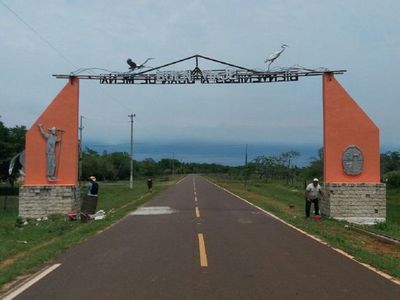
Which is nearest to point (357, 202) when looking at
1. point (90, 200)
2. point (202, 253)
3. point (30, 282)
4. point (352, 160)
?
point (352, 160)

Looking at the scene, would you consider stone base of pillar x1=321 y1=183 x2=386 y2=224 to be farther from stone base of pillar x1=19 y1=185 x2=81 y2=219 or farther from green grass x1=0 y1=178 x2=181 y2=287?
stone base of pillar x1=19 y1=185 x2=81 y2=219

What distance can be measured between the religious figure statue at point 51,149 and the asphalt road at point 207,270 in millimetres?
8691

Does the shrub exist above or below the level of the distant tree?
below

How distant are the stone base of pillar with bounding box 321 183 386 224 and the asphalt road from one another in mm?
7168

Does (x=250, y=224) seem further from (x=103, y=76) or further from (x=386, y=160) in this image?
(x=386, y=160)

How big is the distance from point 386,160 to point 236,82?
71.0m

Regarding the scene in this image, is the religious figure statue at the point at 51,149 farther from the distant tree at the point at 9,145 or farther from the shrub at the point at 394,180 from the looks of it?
the shrub at the point at 394,180

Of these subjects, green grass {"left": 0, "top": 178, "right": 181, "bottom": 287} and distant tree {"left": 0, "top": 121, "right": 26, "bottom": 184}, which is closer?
green grass {"left": 0, "top": 178, "right": 181, "bottom": 287}

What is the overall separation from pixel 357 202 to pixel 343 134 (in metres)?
2.98

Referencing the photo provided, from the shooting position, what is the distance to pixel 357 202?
22766mm

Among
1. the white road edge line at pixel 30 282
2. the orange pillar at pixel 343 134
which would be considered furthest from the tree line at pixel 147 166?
the white road edge line at pixel 30 282

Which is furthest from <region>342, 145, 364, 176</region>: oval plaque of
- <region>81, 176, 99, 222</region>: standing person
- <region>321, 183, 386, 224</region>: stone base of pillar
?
<region>81, 176, 99, 222</region>: standing person

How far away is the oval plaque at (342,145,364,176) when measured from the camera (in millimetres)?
23234

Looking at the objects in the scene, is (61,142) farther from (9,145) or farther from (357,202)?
(9,145)
